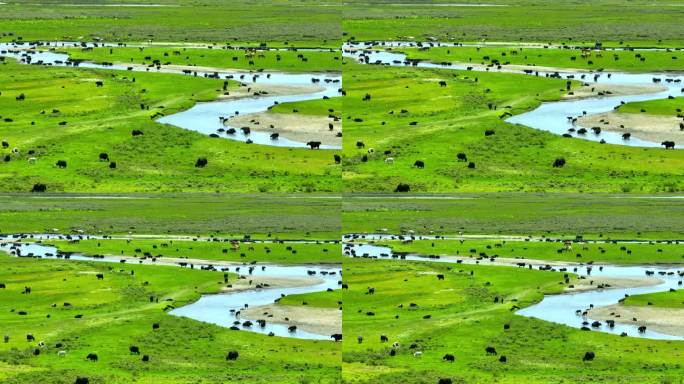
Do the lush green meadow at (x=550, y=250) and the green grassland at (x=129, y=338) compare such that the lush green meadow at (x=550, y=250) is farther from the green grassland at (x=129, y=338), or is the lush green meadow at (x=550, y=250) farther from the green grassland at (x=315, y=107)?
the green grassland at (x=129, y=338)

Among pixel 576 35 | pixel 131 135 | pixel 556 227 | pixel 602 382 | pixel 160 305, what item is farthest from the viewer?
pixel 576 35

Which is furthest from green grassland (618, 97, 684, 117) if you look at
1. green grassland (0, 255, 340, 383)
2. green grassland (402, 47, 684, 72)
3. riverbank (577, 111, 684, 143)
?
green grassland (0, 255, 340, 383)

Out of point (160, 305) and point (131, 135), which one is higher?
point (131, 135)

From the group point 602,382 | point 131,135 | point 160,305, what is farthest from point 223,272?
point 602,382

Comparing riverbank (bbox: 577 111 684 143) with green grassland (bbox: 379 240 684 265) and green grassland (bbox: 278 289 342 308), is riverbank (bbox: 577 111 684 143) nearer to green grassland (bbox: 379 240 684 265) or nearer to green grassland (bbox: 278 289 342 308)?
green grassland (bbox: 379 240 684 265)

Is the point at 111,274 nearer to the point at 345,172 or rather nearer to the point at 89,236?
the point at 89,236

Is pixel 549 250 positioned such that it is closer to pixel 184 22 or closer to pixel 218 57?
pixel 218 57

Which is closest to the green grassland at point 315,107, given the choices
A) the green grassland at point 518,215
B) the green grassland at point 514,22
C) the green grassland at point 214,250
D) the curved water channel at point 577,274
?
the green grassland at point 518,215
